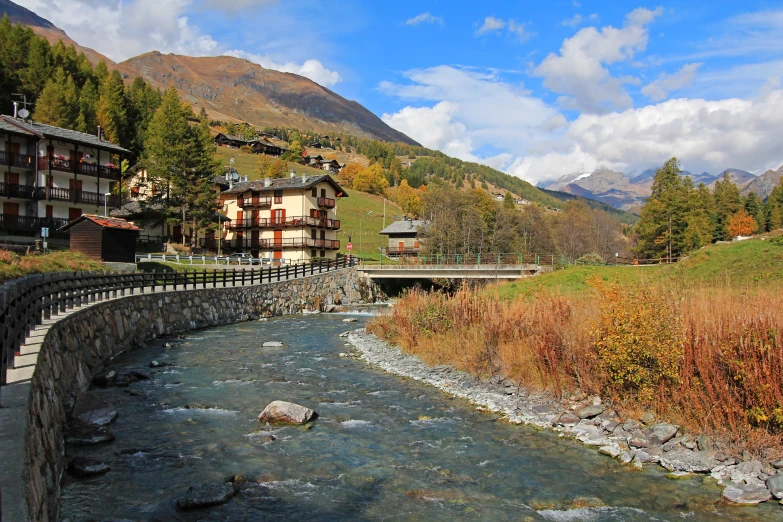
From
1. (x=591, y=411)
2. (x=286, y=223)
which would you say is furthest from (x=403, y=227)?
(x=591, y=411)

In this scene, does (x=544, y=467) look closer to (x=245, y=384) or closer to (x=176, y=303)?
(x=245, y=384)

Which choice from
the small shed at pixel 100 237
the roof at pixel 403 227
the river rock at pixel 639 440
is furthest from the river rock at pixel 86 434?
the roof at pixel 403 227

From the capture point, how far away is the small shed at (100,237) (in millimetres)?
39906

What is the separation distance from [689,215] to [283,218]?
2349 inches

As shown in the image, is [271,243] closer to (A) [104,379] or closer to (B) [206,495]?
(A) [104,379]

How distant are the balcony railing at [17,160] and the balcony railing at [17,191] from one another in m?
2.00

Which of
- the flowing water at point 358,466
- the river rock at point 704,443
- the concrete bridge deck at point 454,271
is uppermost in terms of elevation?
the concrete bridge deck at point 454,271

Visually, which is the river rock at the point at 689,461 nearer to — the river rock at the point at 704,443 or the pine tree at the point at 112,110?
the river rock at the point at 704,443

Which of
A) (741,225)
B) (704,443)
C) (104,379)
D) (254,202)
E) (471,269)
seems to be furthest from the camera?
(741,225)

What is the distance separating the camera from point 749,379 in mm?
10211

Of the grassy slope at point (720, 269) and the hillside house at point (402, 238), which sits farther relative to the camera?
the hillside house at point (402, 238)

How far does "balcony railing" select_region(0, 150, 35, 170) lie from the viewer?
165 feet

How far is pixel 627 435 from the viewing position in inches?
458

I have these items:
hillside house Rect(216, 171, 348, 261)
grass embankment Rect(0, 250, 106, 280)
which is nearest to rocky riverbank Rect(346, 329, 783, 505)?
grass embankment Rect(0, 250, 106, 280)
